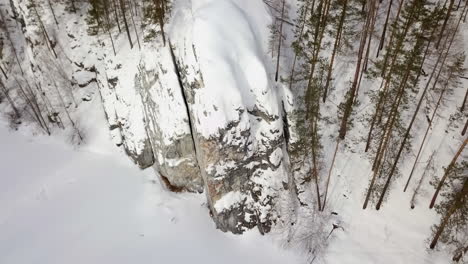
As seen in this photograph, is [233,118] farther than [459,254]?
Yes

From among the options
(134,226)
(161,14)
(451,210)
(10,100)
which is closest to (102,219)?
(134,226)

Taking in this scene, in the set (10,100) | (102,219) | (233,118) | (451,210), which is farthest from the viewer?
(10,100)

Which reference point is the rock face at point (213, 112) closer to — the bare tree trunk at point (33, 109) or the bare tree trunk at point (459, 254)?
the bare tree trunk at point (33, 109)

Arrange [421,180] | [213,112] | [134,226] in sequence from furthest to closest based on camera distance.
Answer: [421,180] → [134,226] → [213,112]

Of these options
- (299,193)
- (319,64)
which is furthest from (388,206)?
(319,64)

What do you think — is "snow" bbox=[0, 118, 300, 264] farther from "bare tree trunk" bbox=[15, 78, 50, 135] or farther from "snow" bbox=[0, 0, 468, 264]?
"bare tree trunk" bbox=[15, 78, 50, 135]

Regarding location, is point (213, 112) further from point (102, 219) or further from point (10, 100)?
point (10, 100)

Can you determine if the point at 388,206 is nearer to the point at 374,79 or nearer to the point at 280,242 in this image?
the point at 280,242

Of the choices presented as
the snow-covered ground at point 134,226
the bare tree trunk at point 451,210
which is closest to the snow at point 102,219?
the snow-covered ground at point 134,226
